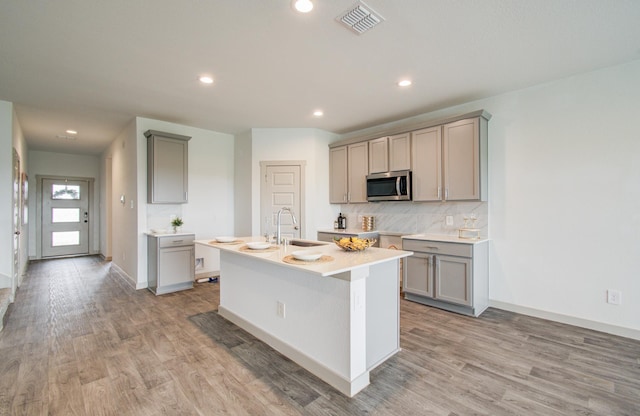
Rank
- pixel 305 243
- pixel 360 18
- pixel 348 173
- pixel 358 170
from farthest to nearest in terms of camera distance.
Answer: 1. pixel 348 173
2. pixel 358 170
3. pixel 305 243
4. pixel 360 18

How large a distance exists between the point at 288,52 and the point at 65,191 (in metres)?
8.01

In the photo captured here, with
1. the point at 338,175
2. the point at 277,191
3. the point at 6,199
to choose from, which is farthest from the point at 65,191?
the point at 338,175

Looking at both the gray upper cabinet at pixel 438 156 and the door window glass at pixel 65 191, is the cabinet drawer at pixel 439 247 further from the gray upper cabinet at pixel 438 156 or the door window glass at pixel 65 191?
the door window glass at pixel 65 191

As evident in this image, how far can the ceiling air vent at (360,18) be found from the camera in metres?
2.03

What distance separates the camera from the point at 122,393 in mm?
1987

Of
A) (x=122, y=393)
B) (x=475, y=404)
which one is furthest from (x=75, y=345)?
(x=475, y=404)

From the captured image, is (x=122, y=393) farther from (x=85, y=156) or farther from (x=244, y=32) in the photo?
(x=85, y=156)

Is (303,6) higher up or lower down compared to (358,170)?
higher up

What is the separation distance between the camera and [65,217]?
7570 millimetres

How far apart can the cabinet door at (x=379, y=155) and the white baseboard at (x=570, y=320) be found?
7.47 ft

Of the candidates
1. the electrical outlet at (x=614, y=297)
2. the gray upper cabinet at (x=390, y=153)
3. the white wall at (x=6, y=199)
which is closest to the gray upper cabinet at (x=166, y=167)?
the white wall at (x=6, y=199)

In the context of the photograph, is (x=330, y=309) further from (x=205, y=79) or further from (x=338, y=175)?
(x=338, y=175)

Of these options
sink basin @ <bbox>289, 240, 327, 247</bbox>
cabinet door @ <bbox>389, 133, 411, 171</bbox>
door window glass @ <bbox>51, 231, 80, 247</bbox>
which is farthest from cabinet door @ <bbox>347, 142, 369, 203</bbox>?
door window glass @ <bbox>51, 231, 80, 247</bbox>

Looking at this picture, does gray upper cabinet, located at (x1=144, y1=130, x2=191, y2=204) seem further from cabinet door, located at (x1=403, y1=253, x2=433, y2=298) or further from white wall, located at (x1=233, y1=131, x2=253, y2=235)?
cabinet door, located at (x1=403, y1=253, x2=433, y2=298)
